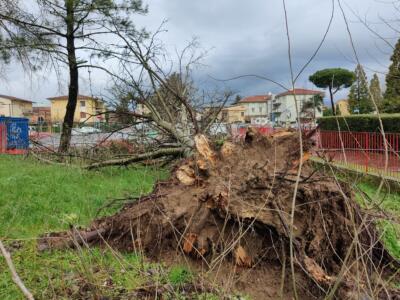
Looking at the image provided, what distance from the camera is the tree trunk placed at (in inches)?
503

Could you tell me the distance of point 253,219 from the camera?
3.65 metres

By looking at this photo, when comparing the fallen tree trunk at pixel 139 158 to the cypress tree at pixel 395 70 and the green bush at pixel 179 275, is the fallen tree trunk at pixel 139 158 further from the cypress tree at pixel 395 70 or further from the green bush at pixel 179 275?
the green bush at pixel 179 275

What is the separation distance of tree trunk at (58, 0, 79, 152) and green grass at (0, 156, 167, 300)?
8.70ft

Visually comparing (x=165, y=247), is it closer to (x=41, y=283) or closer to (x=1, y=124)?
(x=41, y=283)

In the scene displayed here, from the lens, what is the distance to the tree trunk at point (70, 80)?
41.9 feet

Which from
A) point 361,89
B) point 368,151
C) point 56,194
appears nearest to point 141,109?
point 56,194

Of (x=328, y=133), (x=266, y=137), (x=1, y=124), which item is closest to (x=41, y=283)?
(x=266, y=137)

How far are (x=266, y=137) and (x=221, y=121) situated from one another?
5146mm

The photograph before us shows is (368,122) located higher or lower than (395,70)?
lower

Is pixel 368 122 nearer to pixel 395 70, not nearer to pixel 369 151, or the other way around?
pixel 369 151

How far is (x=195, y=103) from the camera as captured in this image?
A: 33.2 ft

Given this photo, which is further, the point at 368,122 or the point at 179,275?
the point at 368,122

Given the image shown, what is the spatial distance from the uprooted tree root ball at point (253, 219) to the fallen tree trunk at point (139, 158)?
3.59 metres

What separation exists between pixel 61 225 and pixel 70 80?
36.9 ft
